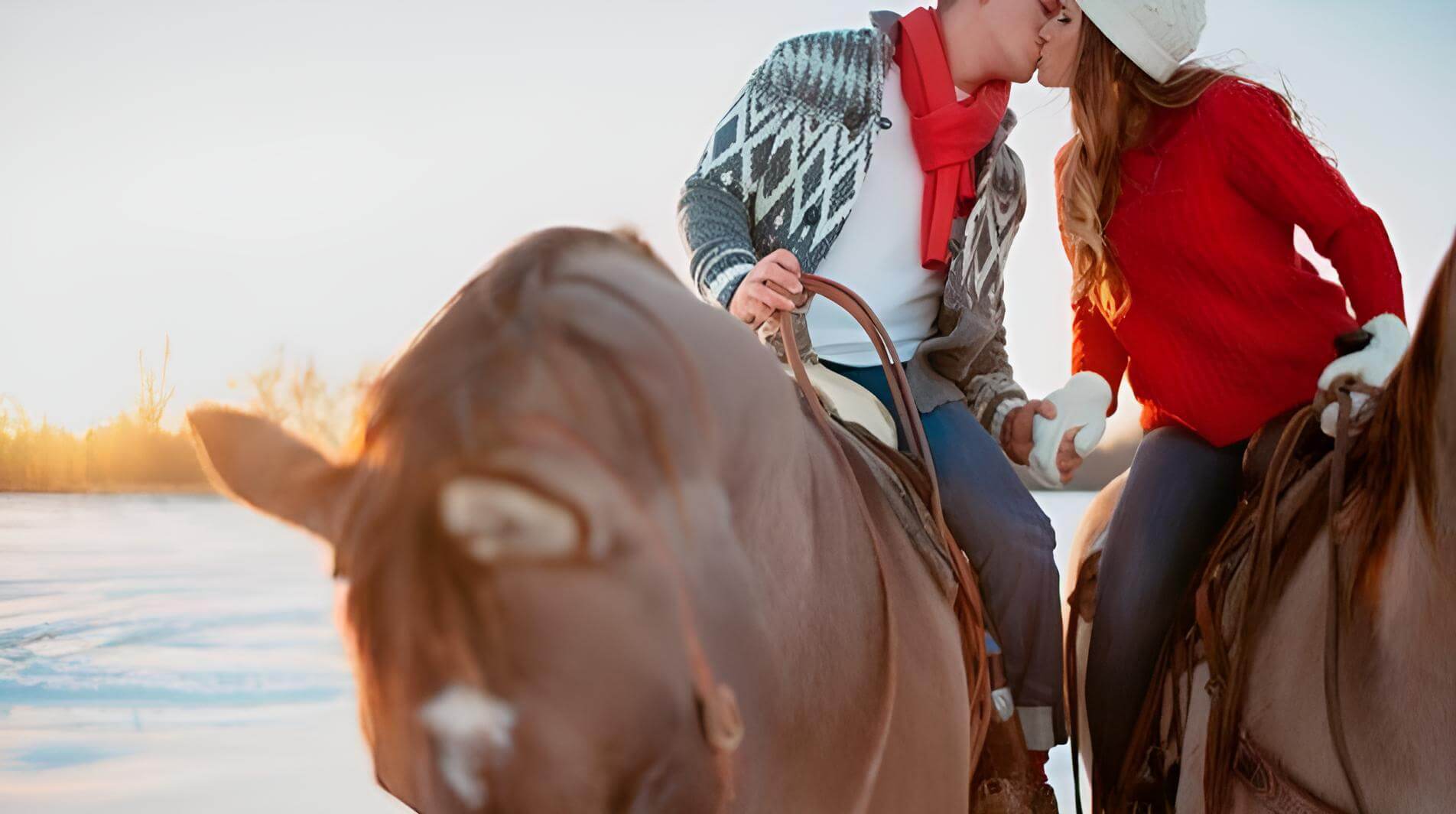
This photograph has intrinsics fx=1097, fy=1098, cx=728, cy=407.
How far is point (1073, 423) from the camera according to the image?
2.05 m

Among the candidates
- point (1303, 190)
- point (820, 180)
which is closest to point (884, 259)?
point (820, 180)

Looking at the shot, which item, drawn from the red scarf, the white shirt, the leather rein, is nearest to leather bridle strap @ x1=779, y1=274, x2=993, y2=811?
the leather rein

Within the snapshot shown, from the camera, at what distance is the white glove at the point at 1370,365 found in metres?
1.73

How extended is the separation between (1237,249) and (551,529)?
1.80 metres

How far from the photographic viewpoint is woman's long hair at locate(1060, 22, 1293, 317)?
6.97 feet

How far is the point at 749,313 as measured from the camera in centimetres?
150

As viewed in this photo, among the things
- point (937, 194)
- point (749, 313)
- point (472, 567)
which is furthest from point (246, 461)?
point (937, 194)

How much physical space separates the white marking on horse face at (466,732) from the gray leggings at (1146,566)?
1712 mm

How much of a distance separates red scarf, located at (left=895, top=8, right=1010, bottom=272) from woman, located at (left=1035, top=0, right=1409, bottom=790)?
22cm

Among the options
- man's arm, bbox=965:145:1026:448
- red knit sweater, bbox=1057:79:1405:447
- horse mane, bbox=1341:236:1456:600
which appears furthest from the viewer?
man's arm, bbox=965:145:1026:448

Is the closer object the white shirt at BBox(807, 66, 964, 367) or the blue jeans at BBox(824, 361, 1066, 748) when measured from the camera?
the blue jeans at BBox(824, 361, 1066, 748)

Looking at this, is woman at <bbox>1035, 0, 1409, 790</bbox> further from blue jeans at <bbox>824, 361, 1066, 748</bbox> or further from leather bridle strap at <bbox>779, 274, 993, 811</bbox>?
leather bridle strap at <bbox>779, 274, 993, 811</bbox>

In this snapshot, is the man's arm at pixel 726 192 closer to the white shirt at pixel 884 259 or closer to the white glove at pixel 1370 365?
the white shirt at pixel 884 259

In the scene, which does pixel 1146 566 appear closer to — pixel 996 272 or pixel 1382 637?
pixel 1382 637
